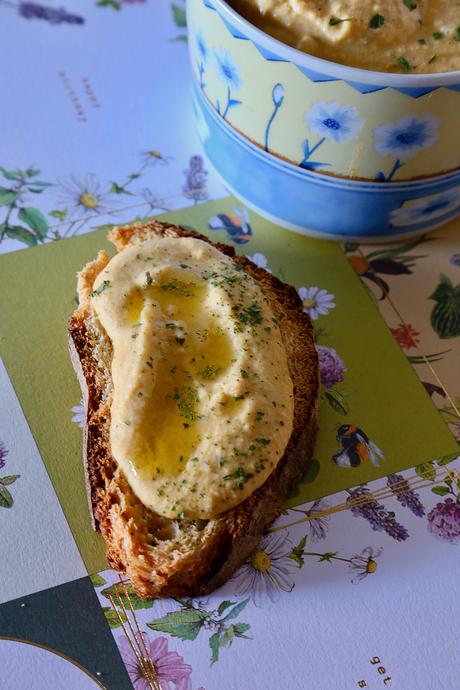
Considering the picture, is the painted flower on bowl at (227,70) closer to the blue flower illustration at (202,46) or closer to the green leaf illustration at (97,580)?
→ the blue flower illustration at (202,46)

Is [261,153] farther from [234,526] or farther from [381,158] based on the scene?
[234,526]

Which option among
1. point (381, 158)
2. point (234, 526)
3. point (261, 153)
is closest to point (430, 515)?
point (234, 526)

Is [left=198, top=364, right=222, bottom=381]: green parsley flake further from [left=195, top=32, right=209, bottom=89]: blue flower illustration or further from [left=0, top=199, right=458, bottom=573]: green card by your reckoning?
[left=195, top=32, right=209, bottom=89]: blue flower illustration

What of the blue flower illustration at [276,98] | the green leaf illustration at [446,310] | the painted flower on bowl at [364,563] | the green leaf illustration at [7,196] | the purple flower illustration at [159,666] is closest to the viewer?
the purple flower illustration at [159,666]

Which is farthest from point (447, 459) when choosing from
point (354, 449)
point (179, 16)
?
point (179, 16)

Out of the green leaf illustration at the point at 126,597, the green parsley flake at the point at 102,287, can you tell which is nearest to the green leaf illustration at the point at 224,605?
the green leaf illustration at the point at 126,597

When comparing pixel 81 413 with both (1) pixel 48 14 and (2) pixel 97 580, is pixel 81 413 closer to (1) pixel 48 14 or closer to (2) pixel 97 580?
(2) pixel 97 580

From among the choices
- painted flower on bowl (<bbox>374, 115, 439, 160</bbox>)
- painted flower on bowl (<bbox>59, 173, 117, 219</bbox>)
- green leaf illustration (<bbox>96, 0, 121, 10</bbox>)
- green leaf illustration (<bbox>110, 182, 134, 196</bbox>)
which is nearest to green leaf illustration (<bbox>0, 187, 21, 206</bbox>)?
painted flower on bowl (<bbox>59, 173, 117, 219</bbox>)
